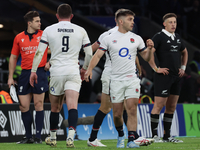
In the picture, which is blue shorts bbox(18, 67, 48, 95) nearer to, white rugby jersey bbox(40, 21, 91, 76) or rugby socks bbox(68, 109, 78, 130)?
white rugby jersey bbox(40, 21, 91, 76)

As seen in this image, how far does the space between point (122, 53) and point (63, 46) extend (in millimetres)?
940

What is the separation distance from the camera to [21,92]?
8766mm

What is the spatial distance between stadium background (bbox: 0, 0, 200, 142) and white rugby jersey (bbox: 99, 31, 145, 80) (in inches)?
137

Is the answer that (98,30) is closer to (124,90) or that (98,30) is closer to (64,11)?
(64,11)

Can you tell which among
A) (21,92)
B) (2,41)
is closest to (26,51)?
(21,92)

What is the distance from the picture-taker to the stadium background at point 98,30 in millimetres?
10191

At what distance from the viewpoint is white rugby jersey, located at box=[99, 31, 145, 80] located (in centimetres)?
701

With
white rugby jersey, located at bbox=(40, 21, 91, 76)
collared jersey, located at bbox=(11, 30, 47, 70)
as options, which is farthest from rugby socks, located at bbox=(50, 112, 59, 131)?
collared jersey, located at bbox=(11, 30, 47, 70)

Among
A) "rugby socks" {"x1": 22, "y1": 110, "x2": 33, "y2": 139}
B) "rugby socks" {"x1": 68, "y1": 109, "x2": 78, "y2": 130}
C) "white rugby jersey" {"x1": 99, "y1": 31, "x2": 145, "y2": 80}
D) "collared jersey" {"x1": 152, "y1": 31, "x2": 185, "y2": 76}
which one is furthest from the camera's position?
"collared jersey" {"x1": 152, "y1": 31, "x2": 185, "y2": 76}

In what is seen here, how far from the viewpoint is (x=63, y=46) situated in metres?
7.09

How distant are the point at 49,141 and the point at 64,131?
2.67 meters

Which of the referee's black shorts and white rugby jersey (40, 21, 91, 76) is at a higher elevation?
white rugby jersey (40, 21, 91, 76)

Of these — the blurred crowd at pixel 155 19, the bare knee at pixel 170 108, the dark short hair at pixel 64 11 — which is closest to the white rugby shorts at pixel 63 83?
the dark short hair at pixel 64 11

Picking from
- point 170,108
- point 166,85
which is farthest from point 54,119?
point 170,108
